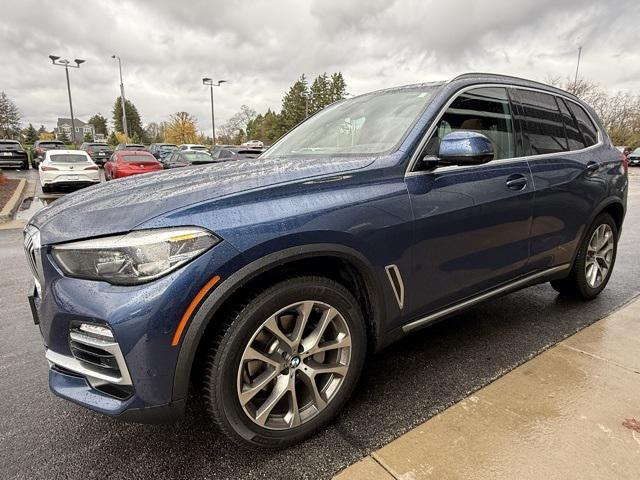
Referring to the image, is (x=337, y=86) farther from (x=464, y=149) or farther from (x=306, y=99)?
(x=464, y=149)

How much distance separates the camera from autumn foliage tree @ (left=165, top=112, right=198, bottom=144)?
64.2 metres

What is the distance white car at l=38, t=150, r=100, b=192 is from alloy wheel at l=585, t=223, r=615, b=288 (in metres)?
13.6

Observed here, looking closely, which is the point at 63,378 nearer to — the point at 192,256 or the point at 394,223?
the point at 192,256

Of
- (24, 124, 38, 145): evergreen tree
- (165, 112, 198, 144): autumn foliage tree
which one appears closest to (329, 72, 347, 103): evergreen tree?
(165, 112, 198, 144): autumn foliage tree

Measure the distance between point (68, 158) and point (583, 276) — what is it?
14.6 m

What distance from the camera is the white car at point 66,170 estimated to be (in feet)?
42.6

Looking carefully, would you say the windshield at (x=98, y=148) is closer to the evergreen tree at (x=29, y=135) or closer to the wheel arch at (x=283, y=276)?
the wheel arch at (x=283, y=276)

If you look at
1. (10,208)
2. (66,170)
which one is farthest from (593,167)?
(66,170)

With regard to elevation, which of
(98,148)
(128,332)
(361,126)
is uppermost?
(361,126)

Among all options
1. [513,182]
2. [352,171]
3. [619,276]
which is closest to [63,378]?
[352,171]

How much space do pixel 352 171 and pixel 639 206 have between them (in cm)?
1142

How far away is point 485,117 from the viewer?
279 centimetres

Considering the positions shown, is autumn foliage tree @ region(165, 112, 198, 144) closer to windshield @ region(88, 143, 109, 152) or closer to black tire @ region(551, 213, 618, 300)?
windshield @ region(88, 143, 109, 152)

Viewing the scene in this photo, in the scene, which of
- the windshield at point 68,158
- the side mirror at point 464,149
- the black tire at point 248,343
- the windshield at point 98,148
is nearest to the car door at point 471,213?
the side mirror at point 464,149
